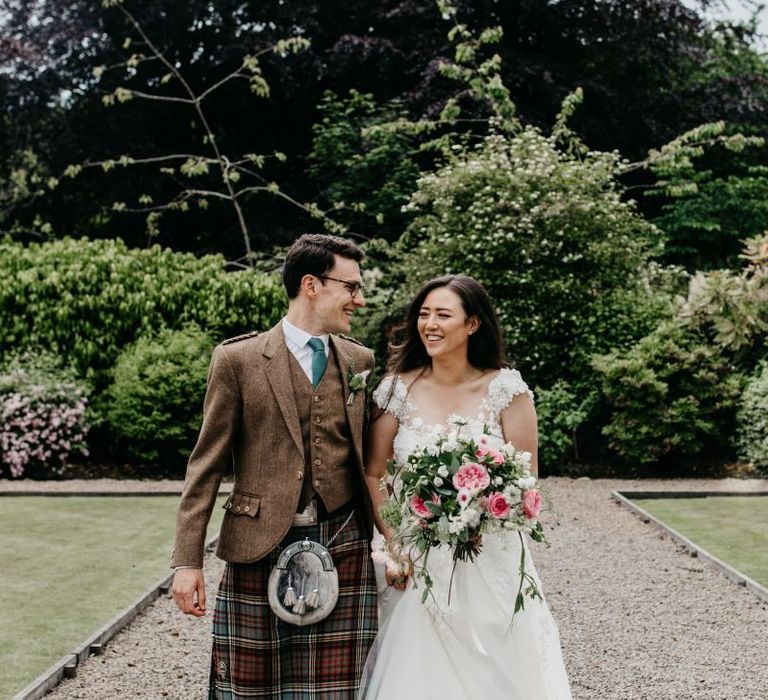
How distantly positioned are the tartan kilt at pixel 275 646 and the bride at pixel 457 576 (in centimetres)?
18

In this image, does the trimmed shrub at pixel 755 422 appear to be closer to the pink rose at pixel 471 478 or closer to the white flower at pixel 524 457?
the white flower at pixel 524 457

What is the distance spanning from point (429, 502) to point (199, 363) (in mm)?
8991

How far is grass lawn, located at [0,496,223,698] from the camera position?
5.45 meters

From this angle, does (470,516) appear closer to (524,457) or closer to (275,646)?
(524,457)

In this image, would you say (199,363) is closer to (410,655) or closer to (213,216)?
(213,216)

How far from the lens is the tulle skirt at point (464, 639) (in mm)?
3383

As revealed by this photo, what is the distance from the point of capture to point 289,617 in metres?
3.11

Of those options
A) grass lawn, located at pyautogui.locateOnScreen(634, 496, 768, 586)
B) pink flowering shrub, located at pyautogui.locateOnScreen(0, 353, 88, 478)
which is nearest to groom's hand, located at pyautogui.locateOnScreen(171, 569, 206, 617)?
grass lawn, located at pyautogui.locateOnScreen(634, 496, 768, 586)

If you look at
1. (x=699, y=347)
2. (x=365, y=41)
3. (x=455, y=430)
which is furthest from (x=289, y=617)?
(x=365, y=41)

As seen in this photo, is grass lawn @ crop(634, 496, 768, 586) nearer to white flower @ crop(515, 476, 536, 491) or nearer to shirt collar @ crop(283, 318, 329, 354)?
white flower @ crop(515, 476, 536, 491)

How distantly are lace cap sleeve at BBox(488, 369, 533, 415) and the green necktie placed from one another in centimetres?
63

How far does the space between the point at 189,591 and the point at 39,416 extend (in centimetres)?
947

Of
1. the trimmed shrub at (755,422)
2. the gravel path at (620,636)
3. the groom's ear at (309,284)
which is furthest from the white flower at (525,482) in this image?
the trimmed shrub at (755,422)

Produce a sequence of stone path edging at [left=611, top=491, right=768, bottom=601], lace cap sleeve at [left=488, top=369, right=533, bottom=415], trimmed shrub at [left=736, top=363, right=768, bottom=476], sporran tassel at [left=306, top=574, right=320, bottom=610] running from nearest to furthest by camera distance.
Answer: sporran tassel at [left=306, top=574, right=320, bottom=610] < lace cap sleeve at [left=488, top=369, right=533, bottom=415] < stone path edging at [left=611, top=491, right=768, bottom=601] < trimmed shrub at [left=736, top=363, right=768, bottom=476]
